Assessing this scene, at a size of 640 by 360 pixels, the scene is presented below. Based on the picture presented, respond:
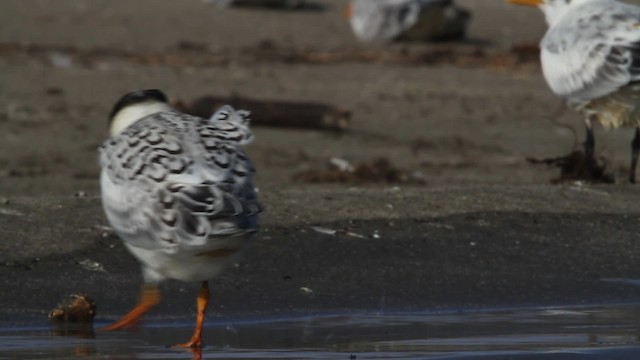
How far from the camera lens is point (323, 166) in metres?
14.0

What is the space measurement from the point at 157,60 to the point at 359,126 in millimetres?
4656

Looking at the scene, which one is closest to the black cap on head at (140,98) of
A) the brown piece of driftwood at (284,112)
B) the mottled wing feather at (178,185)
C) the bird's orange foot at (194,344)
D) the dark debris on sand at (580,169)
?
the mottled wing feather at (178,185)

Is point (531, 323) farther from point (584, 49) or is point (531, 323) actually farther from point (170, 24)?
point (170, 24)

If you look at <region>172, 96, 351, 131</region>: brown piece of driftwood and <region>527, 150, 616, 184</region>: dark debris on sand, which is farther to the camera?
<region>172, 96, 351, 131</region>: brown piece of driftwood

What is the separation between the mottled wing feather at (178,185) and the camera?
6.26 meters

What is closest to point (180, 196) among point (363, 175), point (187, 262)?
point (187, 262)

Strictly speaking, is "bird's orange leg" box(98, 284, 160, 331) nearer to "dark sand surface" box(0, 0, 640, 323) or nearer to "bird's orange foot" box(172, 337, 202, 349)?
"bird's orange foot" box(172, 337, 202, 349)

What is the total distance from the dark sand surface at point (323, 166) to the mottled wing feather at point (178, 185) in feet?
3.10

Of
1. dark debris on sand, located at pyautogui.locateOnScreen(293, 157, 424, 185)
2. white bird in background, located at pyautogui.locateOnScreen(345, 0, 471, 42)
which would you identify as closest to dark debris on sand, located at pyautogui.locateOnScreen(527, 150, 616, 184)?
dark debris on sand, located at pyautogui.locateOnScreen(293, 157, 424, 185)

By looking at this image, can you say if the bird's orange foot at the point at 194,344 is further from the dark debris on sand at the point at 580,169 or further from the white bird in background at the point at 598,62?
the white bird in background at the point at 598,62

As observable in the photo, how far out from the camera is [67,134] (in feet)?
48.3

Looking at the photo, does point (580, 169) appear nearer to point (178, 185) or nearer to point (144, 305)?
point (144, 305)

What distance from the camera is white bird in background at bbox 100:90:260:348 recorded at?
627 cm

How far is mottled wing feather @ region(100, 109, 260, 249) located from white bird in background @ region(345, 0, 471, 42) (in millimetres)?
17206
